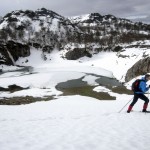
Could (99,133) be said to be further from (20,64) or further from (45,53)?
(45,53)

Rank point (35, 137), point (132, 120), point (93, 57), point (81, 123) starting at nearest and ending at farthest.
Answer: point (35, 137) < point (81, 123) < point (132, 120) < point (93, 57)

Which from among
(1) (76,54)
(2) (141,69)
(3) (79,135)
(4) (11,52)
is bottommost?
(2) (141,69)

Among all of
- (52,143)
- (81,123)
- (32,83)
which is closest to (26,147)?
(52,143)

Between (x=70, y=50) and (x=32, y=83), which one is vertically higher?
(x=70, y=50)

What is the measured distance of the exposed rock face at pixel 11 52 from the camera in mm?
92750

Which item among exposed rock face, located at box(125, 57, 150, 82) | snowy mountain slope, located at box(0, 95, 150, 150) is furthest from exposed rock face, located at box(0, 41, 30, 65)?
snowy mountain slope, located at box(0, 95, 150, 150)

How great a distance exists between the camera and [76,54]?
361 feet

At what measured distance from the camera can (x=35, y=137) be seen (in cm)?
923

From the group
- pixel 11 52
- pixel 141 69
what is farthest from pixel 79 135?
pixel 11 52

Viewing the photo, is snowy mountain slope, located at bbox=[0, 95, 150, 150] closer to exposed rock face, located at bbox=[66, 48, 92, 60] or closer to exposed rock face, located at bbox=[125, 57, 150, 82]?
exposed rock face, located at bbox=[125, 57, 150, 82]

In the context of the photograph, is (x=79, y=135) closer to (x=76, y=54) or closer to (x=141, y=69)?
(x=141, y=69)

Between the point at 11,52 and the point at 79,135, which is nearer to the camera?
the point at 79,135

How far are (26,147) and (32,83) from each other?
4553 centimetres

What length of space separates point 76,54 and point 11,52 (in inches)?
1155
